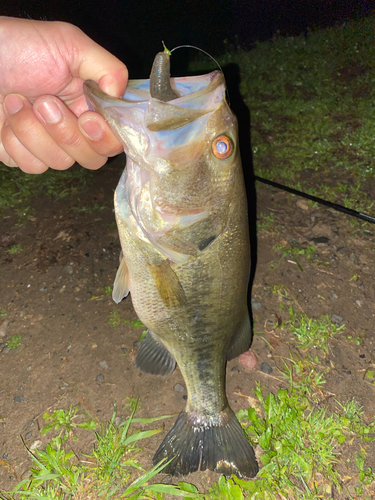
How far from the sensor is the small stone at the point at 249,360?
304 cm

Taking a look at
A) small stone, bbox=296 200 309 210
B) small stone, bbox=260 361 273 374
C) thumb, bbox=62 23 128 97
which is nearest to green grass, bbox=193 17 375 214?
small stone, bbox=296 200 309 210

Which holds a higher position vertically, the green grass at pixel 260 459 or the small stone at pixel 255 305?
the small stone at pixel 255 305

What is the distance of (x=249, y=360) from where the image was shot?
10.1 feet

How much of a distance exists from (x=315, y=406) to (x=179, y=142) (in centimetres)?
243

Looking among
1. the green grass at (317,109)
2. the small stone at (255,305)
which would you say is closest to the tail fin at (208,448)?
the small stone at (255,305)

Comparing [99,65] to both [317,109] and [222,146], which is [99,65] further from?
[317,109]

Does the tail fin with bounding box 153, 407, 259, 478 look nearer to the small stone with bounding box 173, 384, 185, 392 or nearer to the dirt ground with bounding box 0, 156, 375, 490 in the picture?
the dirt ground with bounding box 0, 156, 375, 490

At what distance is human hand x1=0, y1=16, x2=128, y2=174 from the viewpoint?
1.94m

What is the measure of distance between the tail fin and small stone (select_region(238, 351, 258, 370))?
26.4 inches

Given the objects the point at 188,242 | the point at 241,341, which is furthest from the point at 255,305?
the point at 188,242

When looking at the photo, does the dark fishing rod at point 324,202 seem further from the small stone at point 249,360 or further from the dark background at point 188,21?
the dark background at point 188,21

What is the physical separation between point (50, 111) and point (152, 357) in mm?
1823

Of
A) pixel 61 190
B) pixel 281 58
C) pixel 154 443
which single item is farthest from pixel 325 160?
pixel 154 443

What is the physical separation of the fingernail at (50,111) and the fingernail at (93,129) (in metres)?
0.22
